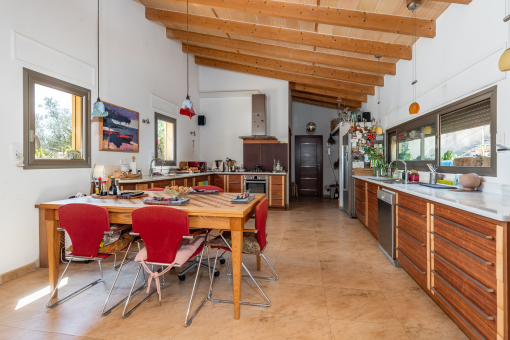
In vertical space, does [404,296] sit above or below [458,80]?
below

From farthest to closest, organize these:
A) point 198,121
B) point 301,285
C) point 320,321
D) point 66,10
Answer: point 198,121, point 66,10, point 301,285, point 320,321

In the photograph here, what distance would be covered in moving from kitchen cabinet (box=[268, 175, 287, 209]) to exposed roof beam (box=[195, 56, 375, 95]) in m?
2.53

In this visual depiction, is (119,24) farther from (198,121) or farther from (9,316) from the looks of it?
(9,316)

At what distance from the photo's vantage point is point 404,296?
94.8 inches

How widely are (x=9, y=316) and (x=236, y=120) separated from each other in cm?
654

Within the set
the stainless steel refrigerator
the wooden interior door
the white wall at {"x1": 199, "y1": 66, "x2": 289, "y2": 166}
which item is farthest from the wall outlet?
the wooden interior door

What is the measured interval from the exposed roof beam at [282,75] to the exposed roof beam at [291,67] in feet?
1.84

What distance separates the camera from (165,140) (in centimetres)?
632

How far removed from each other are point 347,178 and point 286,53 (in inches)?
117

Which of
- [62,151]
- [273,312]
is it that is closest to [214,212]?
[273,312]

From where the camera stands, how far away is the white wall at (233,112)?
7660mm

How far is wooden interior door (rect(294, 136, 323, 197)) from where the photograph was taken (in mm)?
9969

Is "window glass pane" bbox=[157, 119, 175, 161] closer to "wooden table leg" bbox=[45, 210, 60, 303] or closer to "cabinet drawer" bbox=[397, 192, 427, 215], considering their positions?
"wooden table leg" bbox=[45, 210, 60, 303]

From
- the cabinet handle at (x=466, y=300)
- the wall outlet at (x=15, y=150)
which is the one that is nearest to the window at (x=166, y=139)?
the wall outlet at (x=15, y=150)
